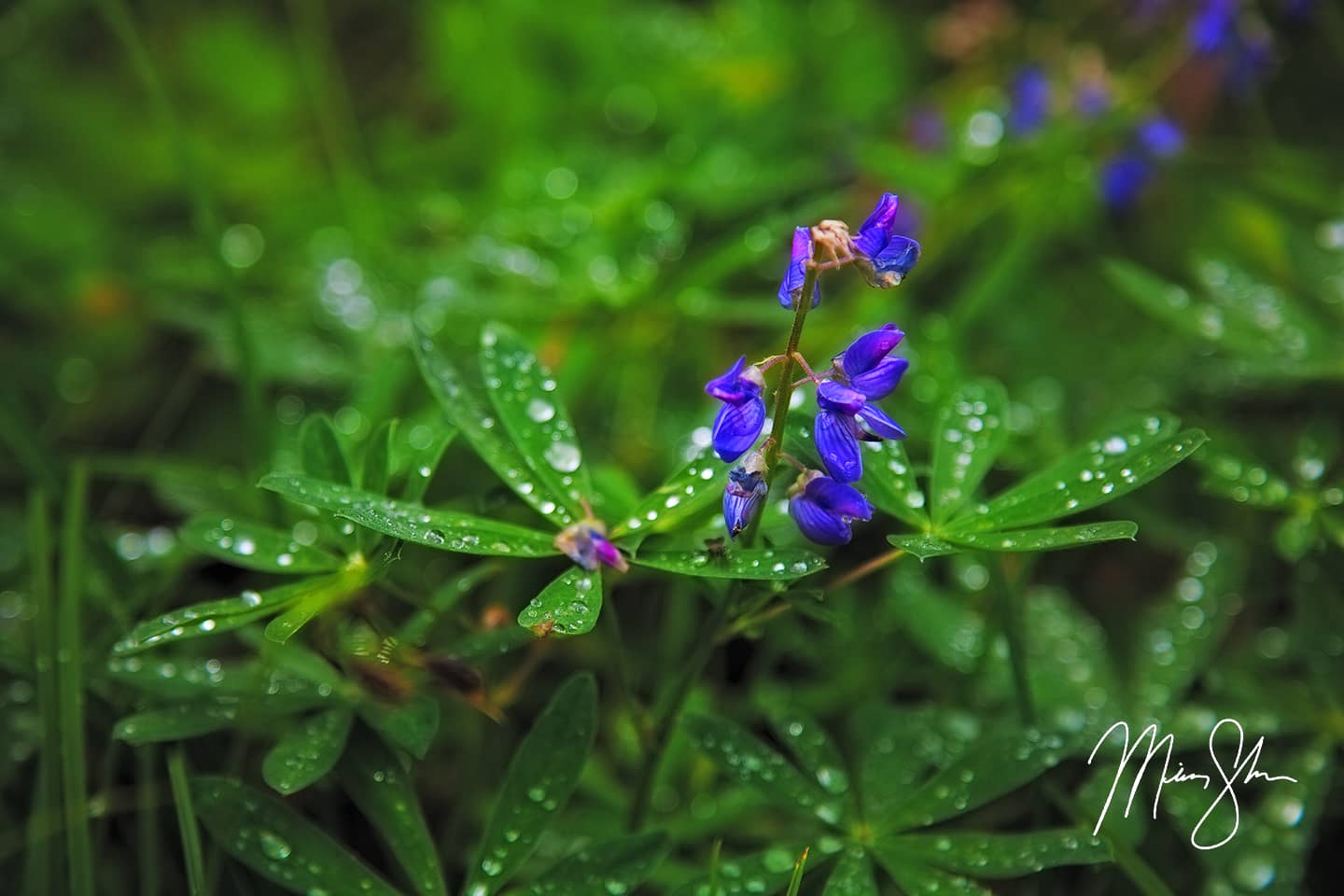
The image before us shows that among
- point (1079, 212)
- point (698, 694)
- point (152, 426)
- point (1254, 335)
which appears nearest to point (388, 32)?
point (152, 426)

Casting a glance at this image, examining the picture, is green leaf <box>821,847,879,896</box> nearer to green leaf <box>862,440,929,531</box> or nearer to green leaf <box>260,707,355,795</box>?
green leaf <box>862,440,929,531</box>

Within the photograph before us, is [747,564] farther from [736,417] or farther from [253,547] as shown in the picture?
[253,547]

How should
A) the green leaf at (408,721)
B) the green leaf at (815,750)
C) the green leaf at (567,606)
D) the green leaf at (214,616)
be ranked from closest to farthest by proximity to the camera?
the green leaf at (567,606)
the green leaf at (214,616)
the green leaf at (408,721)
the green leaf at (815,750)

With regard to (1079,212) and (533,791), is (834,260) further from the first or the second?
(1079,212)

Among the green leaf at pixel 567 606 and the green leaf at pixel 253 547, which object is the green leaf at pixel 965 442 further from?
the green leaf at pixel 253 547

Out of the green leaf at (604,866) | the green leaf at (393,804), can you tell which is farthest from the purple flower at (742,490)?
the green leaf at (393,804)
